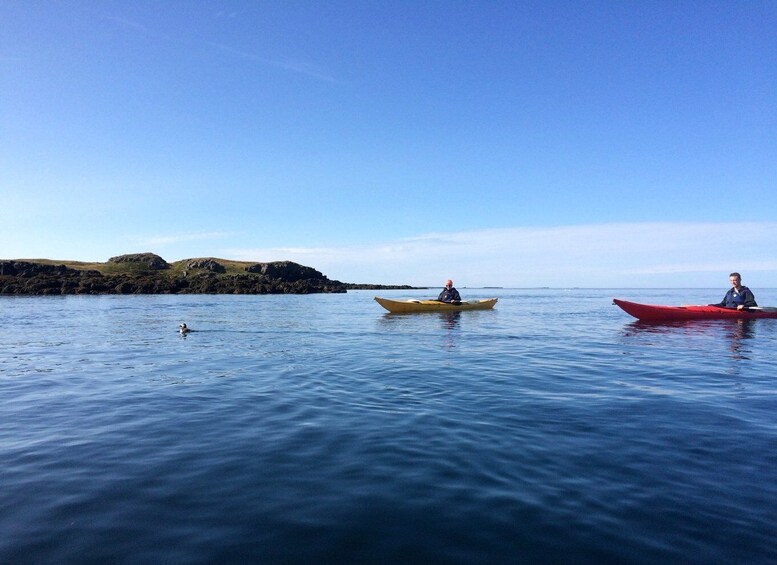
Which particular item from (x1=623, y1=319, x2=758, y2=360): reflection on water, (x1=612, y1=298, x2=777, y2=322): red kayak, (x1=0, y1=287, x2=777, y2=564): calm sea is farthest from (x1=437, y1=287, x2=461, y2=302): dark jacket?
(x1=0, y1=287, x2=777, y2=564): calm sea

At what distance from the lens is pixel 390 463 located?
6977 mm

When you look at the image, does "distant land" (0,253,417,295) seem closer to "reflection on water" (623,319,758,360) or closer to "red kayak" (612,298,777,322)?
"red kayak" (612,298,777,322)

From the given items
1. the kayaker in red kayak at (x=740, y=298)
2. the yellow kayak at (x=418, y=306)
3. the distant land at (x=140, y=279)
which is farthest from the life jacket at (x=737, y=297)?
the distant land at (x=140, y=279)

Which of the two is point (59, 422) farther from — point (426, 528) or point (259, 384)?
point (426, 528)

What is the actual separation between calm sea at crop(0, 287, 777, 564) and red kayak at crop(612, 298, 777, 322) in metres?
16.5

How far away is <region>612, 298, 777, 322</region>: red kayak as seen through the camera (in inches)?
1180

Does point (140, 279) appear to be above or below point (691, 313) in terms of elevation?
above

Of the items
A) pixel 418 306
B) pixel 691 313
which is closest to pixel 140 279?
pixel 418 306

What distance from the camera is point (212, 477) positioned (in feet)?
21.4

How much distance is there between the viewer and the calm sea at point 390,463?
4828 mm

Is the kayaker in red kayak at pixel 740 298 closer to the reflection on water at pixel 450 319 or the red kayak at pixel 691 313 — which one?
the red kayak at pixel 691 313

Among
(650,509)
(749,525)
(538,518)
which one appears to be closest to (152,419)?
(538,518)

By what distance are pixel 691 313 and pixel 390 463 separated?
31402 mm

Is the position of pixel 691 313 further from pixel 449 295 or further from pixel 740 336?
pixel 449 295
